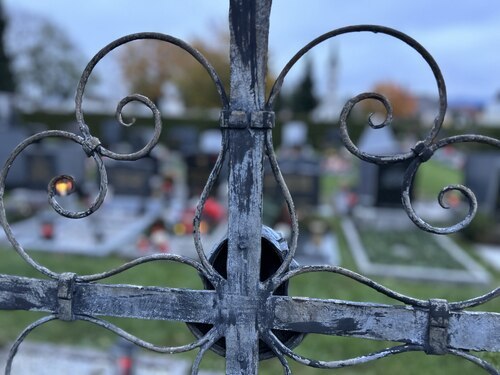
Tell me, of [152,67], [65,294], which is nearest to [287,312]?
[65,294]

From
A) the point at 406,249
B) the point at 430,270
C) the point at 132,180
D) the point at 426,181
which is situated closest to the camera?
the point at 430,270

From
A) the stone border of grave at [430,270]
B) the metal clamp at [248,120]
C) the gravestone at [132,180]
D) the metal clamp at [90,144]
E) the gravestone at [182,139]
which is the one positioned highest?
the gravestone at [182,139]

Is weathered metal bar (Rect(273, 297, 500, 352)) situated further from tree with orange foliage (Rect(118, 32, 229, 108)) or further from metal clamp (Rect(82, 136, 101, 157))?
tree with orange foliage (Rect(118, 32, 229, 108))

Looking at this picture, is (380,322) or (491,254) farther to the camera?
(491,254)

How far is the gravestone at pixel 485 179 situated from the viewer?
34.6 ft

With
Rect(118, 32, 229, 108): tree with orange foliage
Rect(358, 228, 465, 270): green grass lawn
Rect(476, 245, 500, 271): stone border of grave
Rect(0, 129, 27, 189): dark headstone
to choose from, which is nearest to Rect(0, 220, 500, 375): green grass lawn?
Rect(358, 228, 465, 270): green grass lawn

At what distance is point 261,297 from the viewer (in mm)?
1206

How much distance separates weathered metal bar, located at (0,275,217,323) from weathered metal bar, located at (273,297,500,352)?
20 cm

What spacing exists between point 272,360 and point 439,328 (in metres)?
3.83

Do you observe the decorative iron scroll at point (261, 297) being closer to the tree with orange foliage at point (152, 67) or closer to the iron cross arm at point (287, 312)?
the iron cross arm at point (287, 312)

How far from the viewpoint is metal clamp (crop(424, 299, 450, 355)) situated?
1152 mm

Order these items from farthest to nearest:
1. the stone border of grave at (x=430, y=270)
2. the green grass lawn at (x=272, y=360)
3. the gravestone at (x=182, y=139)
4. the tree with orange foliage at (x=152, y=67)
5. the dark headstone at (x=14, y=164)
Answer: the tree with orange foliage at (x=152, y=67) → the gravestone at (x=182, y=139) → the dark headstone at (x=14, y=164) → the stone border of grave at (x=430, y=270) → the green grass lawn at (x=272, y=360)

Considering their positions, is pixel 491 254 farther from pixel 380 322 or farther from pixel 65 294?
pixel 65 294

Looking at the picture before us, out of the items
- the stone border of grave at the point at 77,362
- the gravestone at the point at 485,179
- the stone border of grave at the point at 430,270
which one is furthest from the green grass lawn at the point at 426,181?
the stone border of grave at the point at 77,362
